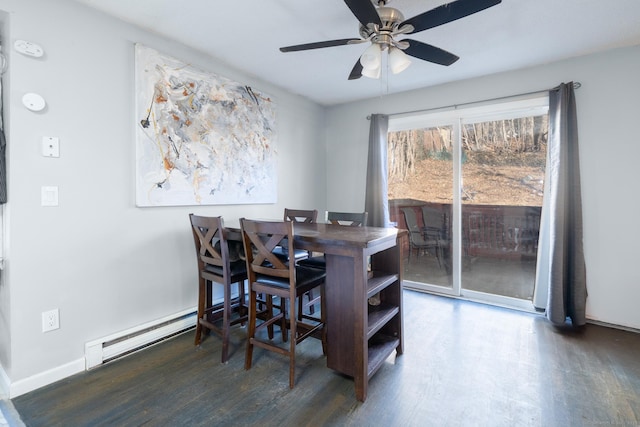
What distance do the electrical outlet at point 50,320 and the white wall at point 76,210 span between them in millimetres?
27

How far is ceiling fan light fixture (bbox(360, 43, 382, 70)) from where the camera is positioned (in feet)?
5.66

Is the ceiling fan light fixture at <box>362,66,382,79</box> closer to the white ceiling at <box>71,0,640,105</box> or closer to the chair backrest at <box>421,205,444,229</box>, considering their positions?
the white ceiling at <box>71,0,640,105</box>

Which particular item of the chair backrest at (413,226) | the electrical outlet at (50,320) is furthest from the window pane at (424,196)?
the electrical outlet at (50,320)

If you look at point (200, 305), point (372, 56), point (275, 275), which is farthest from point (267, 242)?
point (372, 56)

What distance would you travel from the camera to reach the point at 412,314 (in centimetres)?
292

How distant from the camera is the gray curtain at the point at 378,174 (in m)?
3.64

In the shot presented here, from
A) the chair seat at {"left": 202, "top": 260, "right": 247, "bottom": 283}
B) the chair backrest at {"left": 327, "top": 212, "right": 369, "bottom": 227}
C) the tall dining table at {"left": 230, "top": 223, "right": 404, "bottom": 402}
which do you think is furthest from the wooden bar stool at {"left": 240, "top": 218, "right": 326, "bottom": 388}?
the chair backrest at {"left": 327, "top": 212, "right": 369, "bottom": 227}

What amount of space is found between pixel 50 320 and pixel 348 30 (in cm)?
284

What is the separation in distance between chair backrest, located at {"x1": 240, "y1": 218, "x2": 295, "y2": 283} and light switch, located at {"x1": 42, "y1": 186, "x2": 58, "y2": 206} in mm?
1166

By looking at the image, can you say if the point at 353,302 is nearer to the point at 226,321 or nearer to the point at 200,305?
the point at 226,321

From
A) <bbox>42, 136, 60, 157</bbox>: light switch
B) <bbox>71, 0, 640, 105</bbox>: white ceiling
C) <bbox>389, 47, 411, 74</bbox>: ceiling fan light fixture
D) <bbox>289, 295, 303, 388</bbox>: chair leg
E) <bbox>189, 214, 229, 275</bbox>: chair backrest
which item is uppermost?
<bbox>71, 0, 640, 105</bbox>: white ceiling

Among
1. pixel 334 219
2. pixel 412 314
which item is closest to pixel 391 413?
pixel 412 314

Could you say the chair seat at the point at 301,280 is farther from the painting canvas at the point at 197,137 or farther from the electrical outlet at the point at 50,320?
the electrical outlet at the point at 50,320

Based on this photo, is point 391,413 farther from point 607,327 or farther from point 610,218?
point 610,218
